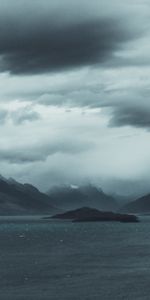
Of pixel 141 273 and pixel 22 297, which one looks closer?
pixel 22 297

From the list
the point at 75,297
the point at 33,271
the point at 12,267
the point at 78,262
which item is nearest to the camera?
the point at 75,297

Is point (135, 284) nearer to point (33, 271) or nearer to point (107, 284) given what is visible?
point (107, 284)

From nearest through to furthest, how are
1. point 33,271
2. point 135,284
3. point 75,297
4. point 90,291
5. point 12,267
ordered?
point 75,297 → point 90,291 → point 135,284 → point 33,271 → point 12,267

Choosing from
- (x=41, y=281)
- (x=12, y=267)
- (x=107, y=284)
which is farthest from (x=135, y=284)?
(x=12, y=267)

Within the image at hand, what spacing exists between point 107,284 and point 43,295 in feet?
61.7

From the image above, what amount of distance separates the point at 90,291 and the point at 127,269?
39.4 meters

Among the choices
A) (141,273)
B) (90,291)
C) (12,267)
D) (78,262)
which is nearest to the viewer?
(90,291)

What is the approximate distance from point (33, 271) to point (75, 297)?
46.1 metres

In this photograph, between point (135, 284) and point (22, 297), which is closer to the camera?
point (22, 297)

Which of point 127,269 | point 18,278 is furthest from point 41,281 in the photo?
point 127,269

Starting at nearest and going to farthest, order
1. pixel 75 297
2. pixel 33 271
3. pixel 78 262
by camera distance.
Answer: pixel 75 297 → pixel 33 271 → pixel 78 262

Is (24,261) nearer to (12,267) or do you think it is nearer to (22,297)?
(12,267)

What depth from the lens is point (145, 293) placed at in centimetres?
11469

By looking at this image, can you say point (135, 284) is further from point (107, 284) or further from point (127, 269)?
point (127, 269)
